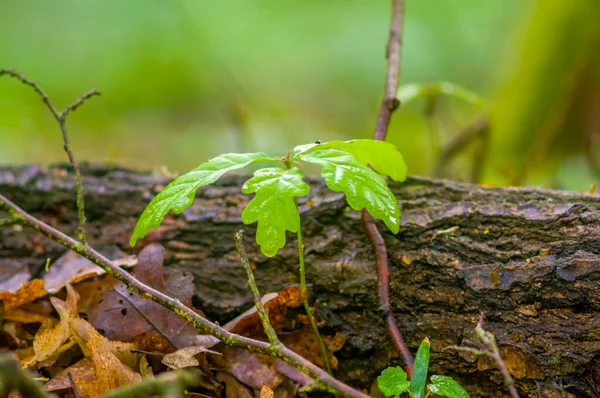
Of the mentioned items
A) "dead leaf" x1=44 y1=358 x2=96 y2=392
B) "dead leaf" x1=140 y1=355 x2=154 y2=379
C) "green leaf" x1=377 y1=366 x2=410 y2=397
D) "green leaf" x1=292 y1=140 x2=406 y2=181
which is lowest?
"dead leaf" x1=44 y1=358 x2=96 y2=392

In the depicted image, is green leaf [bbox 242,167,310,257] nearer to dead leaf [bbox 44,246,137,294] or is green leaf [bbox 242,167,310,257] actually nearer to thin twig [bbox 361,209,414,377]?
thin twig [bbox 361,209,414,377]

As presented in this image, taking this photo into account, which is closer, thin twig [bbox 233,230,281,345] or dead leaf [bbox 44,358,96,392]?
thin twig [bbox 233,230,281,345]

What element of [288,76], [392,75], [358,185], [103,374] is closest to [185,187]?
[358,185]

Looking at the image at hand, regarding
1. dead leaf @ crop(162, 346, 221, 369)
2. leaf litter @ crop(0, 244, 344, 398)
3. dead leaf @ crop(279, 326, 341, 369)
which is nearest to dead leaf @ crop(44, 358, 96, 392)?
leaf litter @ crop(0, 244, 344, 398)

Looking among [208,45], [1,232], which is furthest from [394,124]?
[1,232]

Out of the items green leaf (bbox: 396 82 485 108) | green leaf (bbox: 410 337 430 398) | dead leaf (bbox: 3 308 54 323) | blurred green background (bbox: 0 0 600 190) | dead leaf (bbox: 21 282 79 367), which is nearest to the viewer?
green leaf (bbox: 410 337 430 398)

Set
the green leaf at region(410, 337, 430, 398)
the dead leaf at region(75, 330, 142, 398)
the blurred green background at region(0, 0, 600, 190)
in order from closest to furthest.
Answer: the green leaf at region(410, 337, 430, 398) < the dead leaf at region(75, 330, 142, 398) < the blurred green background at region(0, 0, 600, 190)

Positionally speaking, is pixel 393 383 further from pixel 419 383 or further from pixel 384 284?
pixel 384 284
